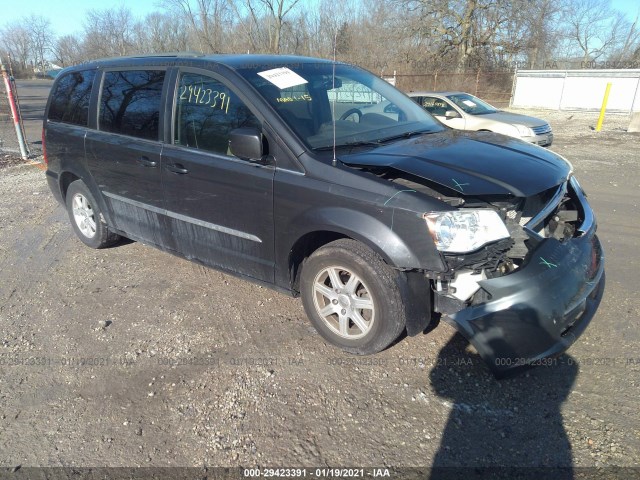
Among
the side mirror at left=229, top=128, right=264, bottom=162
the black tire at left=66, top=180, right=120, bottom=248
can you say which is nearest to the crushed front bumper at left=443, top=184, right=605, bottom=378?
the side mirror at left=229, top=128, right=264, bottom=162

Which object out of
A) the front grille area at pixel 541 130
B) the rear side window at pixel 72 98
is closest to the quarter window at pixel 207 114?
the rear side window at pixel 72 98

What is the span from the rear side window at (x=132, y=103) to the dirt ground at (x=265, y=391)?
4.63 ft

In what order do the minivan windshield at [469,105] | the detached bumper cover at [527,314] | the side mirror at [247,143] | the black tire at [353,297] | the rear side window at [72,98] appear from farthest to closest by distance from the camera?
1. the minivan windshield at [469,105]
2. the rear side window at [72,98]
3. the side mirror at [247,143]
4. the black tire at [353,297]
5. the detached bumper cover at [527,314]

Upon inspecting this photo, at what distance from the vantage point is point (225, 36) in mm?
40219

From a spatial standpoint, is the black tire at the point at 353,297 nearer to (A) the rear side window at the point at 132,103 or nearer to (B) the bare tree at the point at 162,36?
(A) the rear side window at the point at 132,103

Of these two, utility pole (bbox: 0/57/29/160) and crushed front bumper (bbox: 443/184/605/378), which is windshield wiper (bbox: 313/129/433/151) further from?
utility pole (bbox: 0/57/29/160)

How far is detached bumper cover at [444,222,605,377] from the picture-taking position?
2557 millimetres

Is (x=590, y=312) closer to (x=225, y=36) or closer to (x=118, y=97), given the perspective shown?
(x=118, y=97)

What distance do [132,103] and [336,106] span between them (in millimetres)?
1873

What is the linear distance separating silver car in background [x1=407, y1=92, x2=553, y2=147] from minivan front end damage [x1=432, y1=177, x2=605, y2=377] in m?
8.01

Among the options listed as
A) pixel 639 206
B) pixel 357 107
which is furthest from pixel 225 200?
pixel 639 206

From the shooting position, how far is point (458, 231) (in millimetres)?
2621

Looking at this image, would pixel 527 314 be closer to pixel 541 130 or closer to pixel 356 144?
pixel 356 144

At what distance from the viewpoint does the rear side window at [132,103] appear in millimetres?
3922
